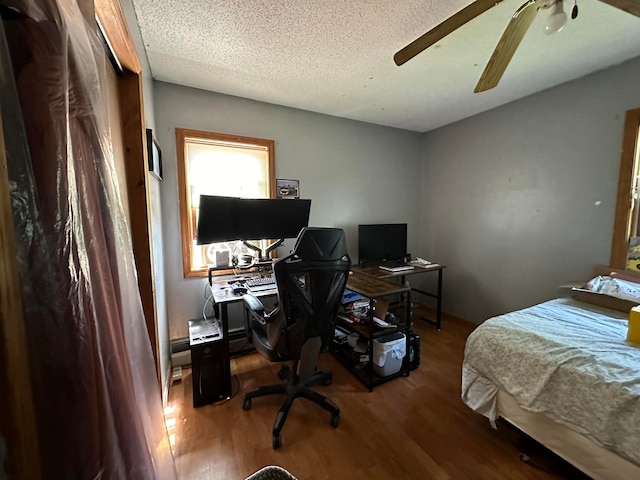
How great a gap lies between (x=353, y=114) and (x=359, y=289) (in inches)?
79.5

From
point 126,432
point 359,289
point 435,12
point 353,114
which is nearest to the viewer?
point 126,432

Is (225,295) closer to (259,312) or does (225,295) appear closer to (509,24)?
(259,312)

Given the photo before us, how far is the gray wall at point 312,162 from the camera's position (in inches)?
88.5

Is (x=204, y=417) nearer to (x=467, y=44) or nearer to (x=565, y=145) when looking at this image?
(x=467, y=44)

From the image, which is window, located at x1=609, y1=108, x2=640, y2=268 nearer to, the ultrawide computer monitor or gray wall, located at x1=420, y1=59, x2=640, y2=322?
gray wall, located at x1=420, y1=59, x2=640, y2=322

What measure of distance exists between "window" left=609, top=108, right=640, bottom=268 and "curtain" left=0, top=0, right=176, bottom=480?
128 inches

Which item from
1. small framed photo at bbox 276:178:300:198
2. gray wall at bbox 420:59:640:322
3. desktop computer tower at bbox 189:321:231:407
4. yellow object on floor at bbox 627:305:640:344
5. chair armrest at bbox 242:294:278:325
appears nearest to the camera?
yellow object on floor at bbox 627:305:640:344

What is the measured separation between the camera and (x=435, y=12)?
4.70 feet

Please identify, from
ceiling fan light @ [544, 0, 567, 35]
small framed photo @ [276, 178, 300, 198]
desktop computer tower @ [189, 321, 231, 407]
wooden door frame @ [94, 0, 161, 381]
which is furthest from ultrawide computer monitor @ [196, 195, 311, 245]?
ceiling fan light @ [544, 0, 567, 35]

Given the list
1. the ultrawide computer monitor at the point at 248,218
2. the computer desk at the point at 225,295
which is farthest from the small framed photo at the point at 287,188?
the computer desk at the point at 225,295

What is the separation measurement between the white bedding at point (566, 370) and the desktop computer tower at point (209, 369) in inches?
66.6

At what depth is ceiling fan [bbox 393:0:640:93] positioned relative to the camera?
3.66 ft

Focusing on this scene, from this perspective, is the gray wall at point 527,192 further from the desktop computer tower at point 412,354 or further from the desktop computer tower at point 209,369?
the desktop computer tower at point 209,369

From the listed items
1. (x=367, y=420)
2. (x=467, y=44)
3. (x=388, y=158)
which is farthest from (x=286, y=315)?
(x=388, y=158)
